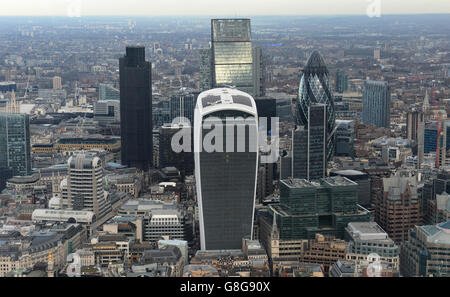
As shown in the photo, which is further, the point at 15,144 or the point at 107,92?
the point at 107,92

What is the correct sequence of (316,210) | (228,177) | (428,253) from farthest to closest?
(316,210)
(228,177)
(428,253)

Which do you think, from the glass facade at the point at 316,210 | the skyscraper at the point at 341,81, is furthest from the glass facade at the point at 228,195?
the skyscraper at the point at 341,81

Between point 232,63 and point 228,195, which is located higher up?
point 232,63

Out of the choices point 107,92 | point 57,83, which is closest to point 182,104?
point 107,92

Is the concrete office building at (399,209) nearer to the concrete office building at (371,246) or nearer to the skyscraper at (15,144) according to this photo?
the concrete office building at (371,246)

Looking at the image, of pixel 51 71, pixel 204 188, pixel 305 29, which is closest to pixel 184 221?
pixel 204 188

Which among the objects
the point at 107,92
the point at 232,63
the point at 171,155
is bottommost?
the point at 171,155

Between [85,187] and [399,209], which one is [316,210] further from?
[85,187]

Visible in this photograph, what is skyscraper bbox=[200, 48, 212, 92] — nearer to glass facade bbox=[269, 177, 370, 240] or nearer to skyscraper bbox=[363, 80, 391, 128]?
skyscraper bbox=[363, 80, 391, 128]
